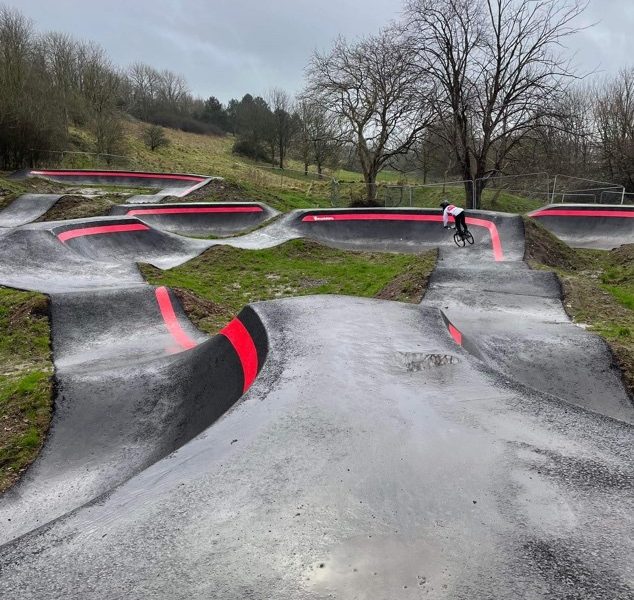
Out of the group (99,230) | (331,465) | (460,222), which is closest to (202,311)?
(331,465)

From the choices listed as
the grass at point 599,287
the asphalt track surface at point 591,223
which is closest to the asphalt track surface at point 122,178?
the asphalt track surface at point 591,223

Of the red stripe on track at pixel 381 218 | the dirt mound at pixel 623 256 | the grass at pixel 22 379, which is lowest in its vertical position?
the grass at pixel 22 379

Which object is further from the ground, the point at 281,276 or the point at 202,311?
the point at 281,276

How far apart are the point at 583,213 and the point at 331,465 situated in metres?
19.3

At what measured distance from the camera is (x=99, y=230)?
15000 mm

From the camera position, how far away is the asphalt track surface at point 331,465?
8.39ft

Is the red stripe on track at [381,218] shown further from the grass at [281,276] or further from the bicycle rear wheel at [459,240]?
the grass at [281,276]

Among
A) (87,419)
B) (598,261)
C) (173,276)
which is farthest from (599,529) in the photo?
(598,261)

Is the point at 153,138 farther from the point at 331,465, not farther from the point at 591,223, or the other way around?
the point at 331,465

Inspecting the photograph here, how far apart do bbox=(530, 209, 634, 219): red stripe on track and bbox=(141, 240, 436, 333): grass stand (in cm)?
764

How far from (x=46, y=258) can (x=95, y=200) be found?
36.1ft

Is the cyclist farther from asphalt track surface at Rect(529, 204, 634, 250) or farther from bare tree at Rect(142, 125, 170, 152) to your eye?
bare tree at Rect(142, 125, 170, 152)

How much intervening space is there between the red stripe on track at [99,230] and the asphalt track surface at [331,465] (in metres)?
6.06

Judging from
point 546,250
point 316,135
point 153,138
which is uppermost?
point 153,138
